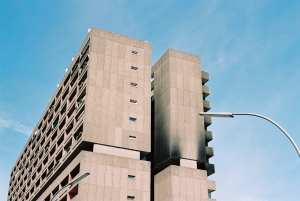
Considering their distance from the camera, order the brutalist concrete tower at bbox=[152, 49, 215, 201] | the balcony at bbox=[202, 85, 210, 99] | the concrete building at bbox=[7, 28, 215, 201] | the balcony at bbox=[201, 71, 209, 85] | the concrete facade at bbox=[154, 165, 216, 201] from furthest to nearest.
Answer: the balcony at bbox=[201, 71, 209, 85], the balcony at bbox=[202, 85, 210, 99], the brutalist concrete tower at bbox=[152, 49, 215, 201], the concrete facade at bbox=[154, 165, 216, 201], the concrete building at bbox=[7, 28, 215, 201]

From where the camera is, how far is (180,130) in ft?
167

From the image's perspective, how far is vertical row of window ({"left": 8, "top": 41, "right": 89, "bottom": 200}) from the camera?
5209cm

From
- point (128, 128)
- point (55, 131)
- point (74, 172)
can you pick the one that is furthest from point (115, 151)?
point (55, 131)

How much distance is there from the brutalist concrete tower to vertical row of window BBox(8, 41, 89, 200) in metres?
9.90

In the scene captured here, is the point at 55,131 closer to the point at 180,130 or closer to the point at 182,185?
the point at 180,130

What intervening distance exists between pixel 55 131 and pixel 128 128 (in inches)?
571

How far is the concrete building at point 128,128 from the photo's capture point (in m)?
45.6

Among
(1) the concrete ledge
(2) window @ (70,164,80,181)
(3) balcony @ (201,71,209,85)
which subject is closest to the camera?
(2) window @ (70,164,80,181)

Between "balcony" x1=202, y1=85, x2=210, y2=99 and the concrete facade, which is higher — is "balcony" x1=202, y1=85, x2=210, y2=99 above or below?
above

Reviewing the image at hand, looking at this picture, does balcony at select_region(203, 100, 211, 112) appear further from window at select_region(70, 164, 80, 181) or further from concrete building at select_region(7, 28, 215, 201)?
window at select_region(70, 164, 80, 181)

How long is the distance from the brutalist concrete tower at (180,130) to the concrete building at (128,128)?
12cm

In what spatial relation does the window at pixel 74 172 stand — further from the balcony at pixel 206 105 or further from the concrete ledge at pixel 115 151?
the balcony at pixel 206 105

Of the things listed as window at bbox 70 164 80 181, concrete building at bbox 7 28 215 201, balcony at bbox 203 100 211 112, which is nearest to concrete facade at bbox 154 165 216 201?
concrete building at bbox 7 28 215 201

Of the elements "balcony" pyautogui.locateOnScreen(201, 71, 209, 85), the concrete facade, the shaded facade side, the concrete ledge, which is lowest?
the concrete facade
